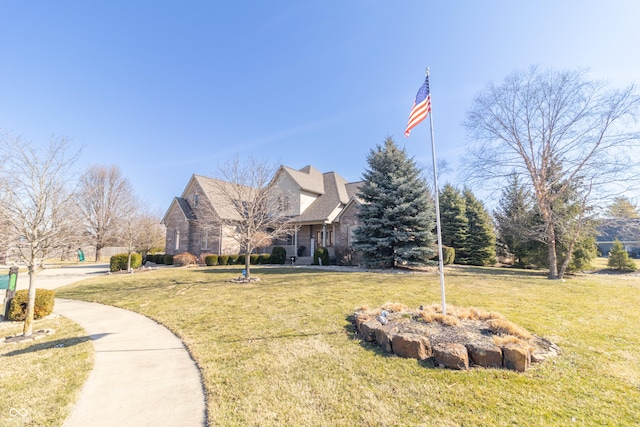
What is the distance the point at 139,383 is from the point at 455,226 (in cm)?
2603

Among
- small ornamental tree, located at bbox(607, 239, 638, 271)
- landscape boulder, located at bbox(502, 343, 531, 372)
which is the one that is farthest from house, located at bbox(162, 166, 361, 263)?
small ornamental tree, located at bbox(607, 239, 638, 271)

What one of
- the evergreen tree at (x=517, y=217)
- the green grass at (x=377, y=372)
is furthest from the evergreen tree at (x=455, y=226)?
the green grass at (x=377, y=372)

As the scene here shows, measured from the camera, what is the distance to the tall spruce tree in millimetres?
16547

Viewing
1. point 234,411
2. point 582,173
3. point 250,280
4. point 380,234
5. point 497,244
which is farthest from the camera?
point 497,244

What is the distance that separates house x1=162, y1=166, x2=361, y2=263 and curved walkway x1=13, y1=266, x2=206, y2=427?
15695 mm

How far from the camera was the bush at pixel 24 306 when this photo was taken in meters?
7.26

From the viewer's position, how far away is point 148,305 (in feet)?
28.0

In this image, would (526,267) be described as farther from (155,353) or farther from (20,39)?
(20,39)

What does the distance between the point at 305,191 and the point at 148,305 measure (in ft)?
56.8

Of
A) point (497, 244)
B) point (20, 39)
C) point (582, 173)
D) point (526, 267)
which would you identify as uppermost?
point (20, 39)

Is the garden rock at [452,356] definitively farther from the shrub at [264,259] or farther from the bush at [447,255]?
the shrub at [264,259]

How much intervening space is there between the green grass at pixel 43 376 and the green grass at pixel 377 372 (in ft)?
5.14

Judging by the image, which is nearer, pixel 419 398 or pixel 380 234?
pixel 419 398

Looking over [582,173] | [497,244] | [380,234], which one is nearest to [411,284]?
[380,234]
